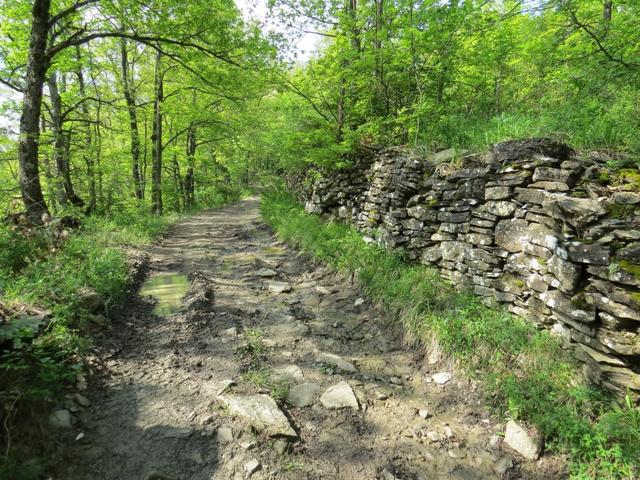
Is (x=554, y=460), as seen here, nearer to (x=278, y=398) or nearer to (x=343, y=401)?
(x=343, y=401)

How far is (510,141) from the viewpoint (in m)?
4.27

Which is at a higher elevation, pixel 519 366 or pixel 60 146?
pixel 60 146

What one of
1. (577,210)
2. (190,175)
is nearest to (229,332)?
(577,210)

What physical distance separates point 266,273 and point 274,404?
4.07 metres

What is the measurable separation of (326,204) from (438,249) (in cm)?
493

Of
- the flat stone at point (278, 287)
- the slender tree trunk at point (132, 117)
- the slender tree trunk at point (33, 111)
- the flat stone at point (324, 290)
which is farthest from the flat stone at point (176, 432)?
the slender tree trunk at point (132, 117)

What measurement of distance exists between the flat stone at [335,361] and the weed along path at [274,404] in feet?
0.06

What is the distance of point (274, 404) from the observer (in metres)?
3.15

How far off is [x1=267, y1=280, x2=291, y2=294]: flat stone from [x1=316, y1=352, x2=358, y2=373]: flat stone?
2179 millimetres

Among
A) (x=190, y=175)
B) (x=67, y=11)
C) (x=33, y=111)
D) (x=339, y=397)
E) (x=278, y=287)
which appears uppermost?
(x=67, y=11)

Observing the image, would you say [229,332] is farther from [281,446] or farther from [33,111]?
[33,111]

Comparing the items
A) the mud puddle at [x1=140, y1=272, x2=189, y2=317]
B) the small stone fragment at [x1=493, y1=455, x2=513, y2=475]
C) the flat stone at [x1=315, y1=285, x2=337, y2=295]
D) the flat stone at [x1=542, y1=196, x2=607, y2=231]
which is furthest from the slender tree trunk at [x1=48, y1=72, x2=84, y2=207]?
the small stone fragment at [x1=493, y1=455, x2=513, y2=475]

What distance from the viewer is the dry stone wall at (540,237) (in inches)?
109

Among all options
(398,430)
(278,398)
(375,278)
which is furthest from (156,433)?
(375,278)
